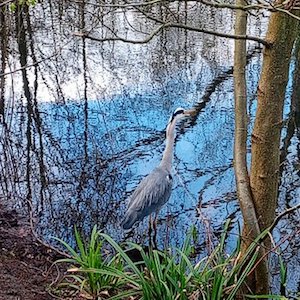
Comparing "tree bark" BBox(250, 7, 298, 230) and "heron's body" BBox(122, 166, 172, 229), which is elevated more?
"tree bark" BBox(250, 7, 298, 230)

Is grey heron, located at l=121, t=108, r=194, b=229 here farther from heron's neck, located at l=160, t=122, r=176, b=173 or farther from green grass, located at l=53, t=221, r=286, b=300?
green grass, located at l=53, t=221, r=286, b=300

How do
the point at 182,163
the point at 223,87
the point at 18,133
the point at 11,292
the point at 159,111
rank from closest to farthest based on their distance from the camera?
the point at 11,292, the point at 182,163, the point at 18,133, the point at 159,111, the point at 223,87

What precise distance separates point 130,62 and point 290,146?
3.29 m

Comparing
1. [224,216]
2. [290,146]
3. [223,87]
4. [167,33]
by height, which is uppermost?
[167,33]

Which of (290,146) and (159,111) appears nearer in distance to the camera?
(290,146)

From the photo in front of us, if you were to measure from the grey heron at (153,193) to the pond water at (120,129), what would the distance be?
18 centimetres

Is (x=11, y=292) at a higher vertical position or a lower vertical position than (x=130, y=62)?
lower

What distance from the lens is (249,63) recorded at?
26.3ft

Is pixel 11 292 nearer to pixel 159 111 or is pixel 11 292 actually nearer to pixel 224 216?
pixel 224 216

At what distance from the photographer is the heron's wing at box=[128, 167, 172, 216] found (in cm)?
435

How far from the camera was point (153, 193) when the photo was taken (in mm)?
4395

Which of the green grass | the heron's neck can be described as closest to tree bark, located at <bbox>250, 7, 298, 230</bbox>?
the green grass

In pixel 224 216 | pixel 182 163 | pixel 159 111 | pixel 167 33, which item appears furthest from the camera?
pixel 167 33

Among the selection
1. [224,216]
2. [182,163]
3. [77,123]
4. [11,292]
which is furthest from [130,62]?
[11,292]
